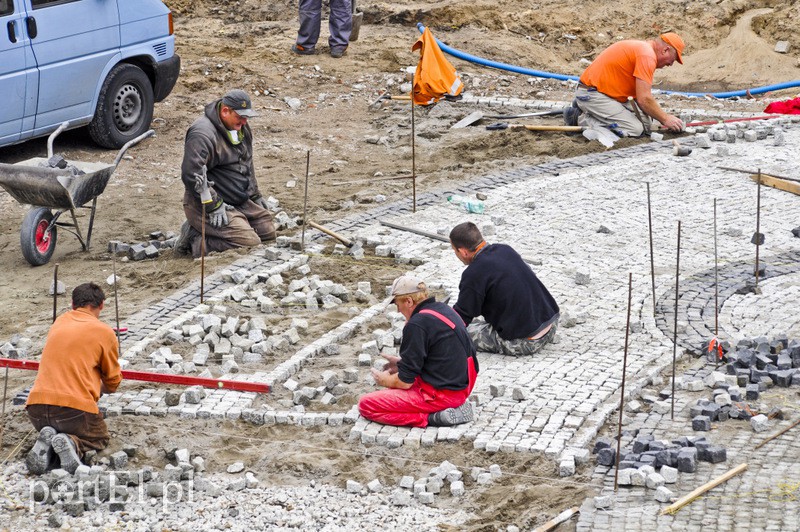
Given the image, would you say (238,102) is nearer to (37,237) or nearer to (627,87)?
(37,237)

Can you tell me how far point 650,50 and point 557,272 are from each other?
444cm

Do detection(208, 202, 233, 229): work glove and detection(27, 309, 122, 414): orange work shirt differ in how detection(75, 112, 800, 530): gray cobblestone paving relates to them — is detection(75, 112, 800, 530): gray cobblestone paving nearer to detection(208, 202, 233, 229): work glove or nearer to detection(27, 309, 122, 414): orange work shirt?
detection(208, 202, 233, 229): work glove

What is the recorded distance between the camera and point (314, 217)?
450 inches

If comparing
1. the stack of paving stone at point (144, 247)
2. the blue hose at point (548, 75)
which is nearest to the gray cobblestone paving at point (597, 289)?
the stack of paving stone at point (144, 247)

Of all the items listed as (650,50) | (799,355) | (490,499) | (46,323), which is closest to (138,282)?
(46,323)

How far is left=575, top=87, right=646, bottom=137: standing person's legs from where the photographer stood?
13.5 m

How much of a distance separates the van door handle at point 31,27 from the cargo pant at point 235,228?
3302 millimetres

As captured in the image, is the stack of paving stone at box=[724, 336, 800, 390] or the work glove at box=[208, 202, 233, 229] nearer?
the stack of paving stone at box=[724, 336, 800, 390]

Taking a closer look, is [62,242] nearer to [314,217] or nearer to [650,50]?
[314,217]

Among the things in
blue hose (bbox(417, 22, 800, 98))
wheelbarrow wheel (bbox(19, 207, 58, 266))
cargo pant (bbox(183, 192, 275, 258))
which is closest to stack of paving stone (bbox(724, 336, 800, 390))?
cargo pant (bbox(183, 192, 275, 258))

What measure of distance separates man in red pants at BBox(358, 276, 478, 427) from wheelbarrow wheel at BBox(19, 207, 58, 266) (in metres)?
4.50

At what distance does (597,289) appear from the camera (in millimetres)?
9453

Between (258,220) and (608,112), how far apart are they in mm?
5077

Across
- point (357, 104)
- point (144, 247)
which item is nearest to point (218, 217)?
point (144, 247)
